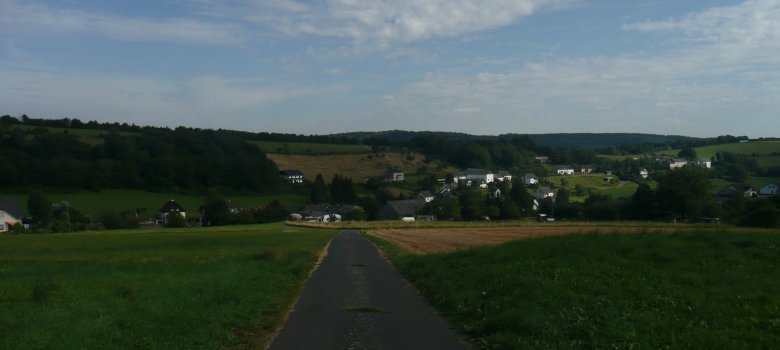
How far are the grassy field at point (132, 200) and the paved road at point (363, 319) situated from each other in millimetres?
94179

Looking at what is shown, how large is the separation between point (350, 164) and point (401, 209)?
38745mm

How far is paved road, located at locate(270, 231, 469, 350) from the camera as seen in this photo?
1197cm

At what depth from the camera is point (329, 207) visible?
13050 cm

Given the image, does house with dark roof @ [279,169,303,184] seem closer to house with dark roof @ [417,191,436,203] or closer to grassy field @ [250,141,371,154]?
grassy field @ [250,141,371,154]

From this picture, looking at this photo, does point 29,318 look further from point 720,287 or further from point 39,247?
point 39,247

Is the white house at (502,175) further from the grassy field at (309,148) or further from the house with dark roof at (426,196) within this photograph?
the grassy field at (309,148)

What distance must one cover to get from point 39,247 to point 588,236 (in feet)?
131

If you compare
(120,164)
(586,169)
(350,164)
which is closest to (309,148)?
(350,164)

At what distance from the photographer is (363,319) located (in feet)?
48.2

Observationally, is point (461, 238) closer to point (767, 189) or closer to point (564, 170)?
point (767, 189)

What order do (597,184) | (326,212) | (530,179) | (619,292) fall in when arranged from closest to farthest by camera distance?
(619,292) < (326,212) < (597,184) < (530,179)

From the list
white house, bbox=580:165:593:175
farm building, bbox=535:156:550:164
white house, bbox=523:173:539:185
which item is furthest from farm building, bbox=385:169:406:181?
farm building, bbox=535:156:550:164

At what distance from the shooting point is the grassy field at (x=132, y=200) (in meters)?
109

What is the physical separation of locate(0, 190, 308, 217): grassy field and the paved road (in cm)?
9418
